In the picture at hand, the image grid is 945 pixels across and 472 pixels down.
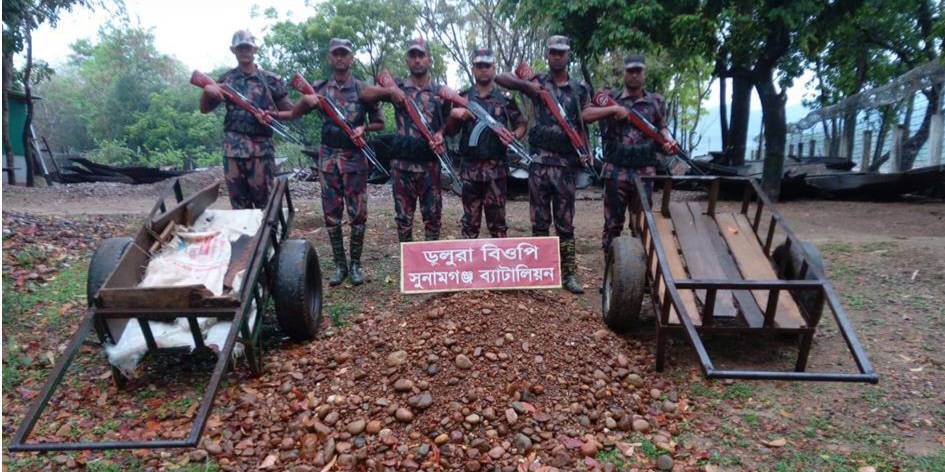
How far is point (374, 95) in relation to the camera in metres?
4.87

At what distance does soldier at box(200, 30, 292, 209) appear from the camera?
4891 mm

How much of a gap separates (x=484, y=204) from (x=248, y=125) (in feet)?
7.01

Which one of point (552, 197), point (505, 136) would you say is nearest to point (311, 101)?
point (505, 136)

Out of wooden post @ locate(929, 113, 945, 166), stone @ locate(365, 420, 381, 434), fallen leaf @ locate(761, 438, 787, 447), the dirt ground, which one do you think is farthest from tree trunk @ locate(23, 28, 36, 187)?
wooden post @ locate(929, 113, 945, 166)

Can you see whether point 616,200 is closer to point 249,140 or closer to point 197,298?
point 249,140

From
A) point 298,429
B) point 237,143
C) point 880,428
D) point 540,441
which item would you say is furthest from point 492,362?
point 237,143

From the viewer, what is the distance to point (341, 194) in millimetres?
5027

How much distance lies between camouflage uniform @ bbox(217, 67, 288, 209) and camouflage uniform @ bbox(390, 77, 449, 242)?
1121 millimetres

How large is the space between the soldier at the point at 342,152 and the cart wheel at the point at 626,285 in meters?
2.29

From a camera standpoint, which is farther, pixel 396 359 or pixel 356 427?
pixel 396 359

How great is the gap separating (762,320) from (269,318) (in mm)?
3430

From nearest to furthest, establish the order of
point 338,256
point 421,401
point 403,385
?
point 421,401 < point 403,385 < point 338,256

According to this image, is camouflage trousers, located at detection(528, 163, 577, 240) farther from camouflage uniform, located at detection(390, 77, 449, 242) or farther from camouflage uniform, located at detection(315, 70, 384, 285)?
camouflage uniform, located at detection(315, 70, 384, 285)

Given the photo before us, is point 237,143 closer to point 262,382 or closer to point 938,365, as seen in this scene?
point 262,382
